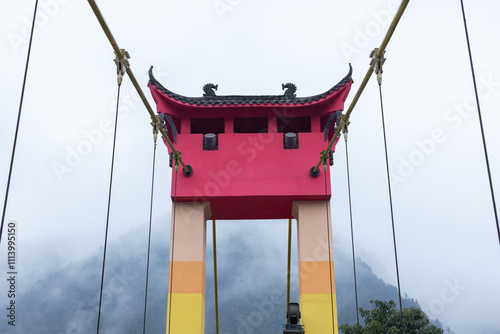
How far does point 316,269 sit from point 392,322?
25.1ft

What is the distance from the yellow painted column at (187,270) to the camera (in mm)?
7191

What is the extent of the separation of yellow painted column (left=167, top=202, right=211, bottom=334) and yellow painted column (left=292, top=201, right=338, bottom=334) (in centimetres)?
151

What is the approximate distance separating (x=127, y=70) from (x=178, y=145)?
2972 millimetres

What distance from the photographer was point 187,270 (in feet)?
24.6

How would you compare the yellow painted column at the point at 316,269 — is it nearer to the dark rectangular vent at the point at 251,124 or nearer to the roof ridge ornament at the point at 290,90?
the dark rectangular vent at the point at 251,124

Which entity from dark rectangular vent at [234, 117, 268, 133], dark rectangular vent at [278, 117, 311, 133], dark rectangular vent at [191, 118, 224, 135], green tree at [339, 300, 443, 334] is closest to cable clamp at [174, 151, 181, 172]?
dark rectangular vent at [191, 118, 224, 135]

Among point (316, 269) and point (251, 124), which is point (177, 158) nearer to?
point (251, 124)

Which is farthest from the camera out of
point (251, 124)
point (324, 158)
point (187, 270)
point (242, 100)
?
point (251, 124)

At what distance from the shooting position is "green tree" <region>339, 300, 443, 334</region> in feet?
44.6

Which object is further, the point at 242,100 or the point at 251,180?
the point at 242,100

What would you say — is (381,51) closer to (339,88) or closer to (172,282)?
(339,88)

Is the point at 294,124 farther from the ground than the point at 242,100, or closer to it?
closer to it

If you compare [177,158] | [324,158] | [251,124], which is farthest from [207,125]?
[324,158]

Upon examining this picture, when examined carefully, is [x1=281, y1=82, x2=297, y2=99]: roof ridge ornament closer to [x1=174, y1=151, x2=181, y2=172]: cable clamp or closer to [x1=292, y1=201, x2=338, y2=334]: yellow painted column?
[x1=292, y1=201, x2=338, y2=334]: yellow painted column
